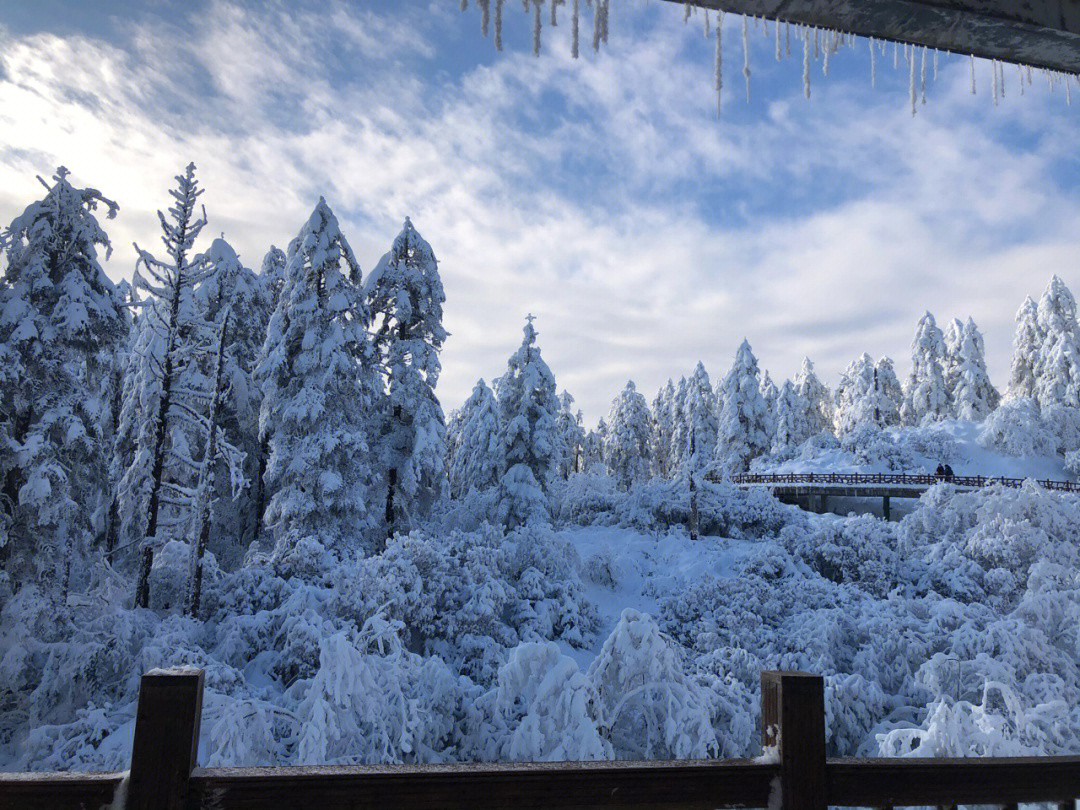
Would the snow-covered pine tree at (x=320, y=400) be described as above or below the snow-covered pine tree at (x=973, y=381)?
below

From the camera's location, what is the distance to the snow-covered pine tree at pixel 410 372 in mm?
23000

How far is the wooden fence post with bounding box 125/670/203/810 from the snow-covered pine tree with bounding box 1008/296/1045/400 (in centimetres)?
5650

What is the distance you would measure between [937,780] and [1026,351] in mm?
57112

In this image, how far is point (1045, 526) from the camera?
19016 mm

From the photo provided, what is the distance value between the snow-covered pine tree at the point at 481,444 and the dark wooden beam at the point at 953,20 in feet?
78.9

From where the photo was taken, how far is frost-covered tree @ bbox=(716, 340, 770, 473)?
4881 cm

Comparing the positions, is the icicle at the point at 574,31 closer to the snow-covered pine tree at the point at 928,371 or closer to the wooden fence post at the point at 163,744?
the wooden fence post at the point at 163,744

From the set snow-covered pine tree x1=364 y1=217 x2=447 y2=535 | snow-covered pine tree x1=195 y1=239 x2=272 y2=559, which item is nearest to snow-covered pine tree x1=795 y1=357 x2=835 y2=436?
snow-covered pine tree x1=364 y1=217 x2=447 y2=535

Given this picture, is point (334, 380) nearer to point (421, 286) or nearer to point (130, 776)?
point (421, 286)

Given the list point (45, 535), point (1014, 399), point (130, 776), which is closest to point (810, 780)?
point (130, 776)

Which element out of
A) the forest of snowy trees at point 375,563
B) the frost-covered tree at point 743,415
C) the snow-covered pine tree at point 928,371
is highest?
the snow-covered pine tree at point 928,371

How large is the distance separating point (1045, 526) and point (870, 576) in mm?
4790

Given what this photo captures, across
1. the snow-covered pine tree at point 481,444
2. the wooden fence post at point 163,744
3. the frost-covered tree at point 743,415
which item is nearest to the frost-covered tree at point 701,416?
the frost-covered tree at point 743,415

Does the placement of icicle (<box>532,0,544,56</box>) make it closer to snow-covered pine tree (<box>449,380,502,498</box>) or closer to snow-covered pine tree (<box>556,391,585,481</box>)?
snow-covered pine tree (<box>449,380,502,498</box>)
